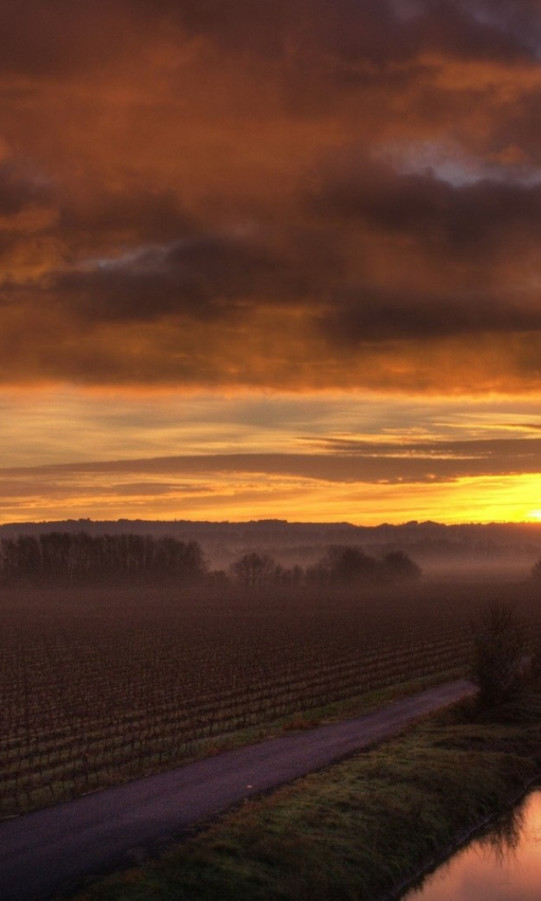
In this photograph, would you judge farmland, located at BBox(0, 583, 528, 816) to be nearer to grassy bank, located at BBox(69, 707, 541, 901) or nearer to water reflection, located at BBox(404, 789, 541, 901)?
grassy bank, located at BBox(69, 707, 541, 901)

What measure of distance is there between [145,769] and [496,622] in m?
21.7

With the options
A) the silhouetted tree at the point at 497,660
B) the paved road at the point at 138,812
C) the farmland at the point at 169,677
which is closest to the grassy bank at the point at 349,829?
the paved road at the point at 138,812

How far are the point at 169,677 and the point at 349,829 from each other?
31251mm

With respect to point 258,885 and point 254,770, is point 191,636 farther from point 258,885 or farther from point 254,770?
point 258,885

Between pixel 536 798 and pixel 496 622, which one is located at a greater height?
pixel 496 622

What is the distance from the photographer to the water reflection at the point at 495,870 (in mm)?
25953

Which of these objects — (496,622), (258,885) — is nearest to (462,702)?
(496,622)

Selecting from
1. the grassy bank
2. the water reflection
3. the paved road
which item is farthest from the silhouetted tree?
the water reflection

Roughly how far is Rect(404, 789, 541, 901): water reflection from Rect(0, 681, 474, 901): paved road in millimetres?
6437

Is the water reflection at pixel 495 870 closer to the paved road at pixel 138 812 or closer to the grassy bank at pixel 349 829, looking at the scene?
the grassy bank at pixel 349 829

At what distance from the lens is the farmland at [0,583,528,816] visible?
3525 cm

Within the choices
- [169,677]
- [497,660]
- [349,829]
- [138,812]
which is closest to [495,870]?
[349,829]

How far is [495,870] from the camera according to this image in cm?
2773

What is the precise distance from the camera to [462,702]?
47.3m
